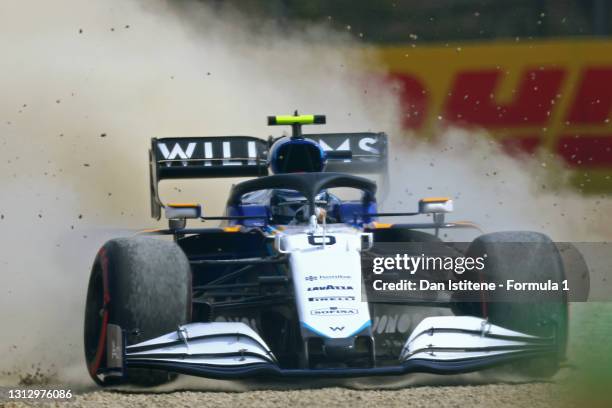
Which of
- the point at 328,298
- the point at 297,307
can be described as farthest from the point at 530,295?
the point at 297,307

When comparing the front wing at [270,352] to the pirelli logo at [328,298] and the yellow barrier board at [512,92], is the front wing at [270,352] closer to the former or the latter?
the pirelli logo at [328,298]

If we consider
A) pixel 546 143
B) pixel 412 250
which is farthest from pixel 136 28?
pixel 412 250

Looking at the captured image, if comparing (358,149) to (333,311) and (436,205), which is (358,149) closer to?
(436,205)

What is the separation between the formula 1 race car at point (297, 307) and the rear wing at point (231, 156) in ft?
5.09

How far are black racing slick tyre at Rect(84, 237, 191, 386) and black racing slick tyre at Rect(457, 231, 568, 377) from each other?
6.33 ft

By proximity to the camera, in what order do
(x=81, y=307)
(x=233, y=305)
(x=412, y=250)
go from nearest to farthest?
1. (x=233, y=305)
2. (x=412, y=250)
3. (x=81, y=307)

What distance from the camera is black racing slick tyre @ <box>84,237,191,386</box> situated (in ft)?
24.1

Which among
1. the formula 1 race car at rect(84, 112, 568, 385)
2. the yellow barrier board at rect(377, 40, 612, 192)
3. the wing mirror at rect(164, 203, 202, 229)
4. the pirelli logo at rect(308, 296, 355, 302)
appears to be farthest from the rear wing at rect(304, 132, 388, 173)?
the yellow barrier board at rect(377, 40, 612, 192)

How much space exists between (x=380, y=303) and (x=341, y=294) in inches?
25.9

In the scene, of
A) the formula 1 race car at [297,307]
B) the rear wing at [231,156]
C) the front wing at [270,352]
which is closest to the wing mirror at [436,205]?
the formula 1 race car at [297,307]

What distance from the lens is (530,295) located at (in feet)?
25.6

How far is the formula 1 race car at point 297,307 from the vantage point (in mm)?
7160

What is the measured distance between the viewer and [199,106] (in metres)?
15.8

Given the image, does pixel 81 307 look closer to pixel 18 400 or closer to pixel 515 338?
pixel 18 400
